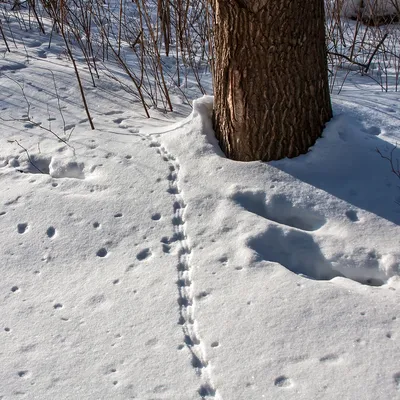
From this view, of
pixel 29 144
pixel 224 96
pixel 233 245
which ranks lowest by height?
pixel 233 245

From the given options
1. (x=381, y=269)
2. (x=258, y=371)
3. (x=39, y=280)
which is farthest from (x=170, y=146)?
(x=258, y=371)

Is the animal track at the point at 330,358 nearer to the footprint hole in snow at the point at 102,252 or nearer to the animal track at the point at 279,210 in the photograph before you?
the animal track at the point at 279,210

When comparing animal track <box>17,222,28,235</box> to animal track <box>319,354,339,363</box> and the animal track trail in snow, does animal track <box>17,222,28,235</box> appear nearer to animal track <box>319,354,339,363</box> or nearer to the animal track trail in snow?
the animal track trail in snow

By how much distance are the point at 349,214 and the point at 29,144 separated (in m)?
2.25

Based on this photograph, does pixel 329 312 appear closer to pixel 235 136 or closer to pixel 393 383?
pixel 393 383

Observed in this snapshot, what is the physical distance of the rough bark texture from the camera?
10.6ft

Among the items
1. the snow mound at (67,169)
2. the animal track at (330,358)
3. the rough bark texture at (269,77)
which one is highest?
the rough bark texture at (269,77)

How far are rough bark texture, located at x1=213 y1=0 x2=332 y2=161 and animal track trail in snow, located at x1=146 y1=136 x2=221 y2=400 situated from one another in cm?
41

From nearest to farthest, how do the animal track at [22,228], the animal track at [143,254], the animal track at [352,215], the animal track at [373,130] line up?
the animal track at [143,254] → the animal track at [352,215] → the animal track at [22,228] → the animal track at [373,130]

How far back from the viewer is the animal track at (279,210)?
3211 mm

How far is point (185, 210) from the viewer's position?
3281mm

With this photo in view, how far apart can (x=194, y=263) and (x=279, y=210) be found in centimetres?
64

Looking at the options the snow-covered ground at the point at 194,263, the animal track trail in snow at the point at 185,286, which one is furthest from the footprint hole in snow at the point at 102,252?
the animal track trail in snow at the point at 185,286

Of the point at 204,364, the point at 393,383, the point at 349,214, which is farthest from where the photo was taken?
the point at 349,214
